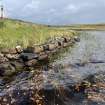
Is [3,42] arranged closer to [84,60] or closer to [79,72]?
[84,60]

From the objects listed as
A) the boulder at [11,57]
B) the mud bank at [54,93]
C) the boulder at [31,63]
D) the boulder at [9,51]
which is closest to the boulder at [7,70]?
the boulder at [31,63]

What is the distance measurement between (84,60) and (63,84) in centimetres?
1463

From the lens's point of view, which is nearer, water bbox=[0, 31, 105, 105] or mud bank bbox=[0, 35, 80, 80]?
water bbox=[0, 31, 105, 105]

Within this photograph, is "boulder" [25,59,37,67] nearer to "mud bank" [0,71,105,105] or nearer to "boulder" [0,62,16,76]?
"boulder" [0,62,16,76]

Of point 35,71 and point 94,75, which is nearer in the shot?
point 94,75

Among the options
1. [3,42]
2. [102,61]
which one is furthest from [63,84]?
[3,42]

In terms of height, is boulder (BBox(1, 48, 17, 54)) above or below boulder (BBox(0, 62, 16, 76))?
above

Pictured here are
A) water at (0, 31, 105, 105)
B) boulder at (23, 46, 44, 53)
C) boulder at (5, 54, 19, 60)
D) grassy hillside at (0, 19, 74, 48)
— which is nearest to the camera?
water at (0, 31, 105, 105)

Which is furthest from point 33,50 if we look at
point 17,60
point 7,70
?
point 7,70

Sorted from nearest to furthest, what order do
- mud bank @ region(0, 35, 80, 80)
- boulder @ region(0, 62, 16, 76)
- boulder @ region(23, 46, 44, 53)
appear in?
boulder @ region(0, 62, 16, 76) < mud bank @ region(0, 35, 80, 80) < boulder @ region(23, 46, 44, 53)

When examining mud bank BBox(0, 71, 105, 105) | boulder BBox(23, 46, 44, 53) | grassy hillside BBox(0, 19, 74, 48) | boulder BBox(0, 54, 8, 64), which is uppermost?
grassy hillside BBox(0, 19, 74, 48)

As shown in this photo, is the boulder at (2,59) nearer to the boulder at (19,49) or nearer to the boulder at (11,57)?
the boulder at (11,57)

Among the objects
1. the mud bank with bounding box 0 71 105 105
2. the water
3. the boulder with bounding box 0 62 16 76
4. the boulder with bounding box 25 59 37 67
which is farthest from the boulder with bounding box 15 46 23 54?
the mud bank with bounding box 0 71 105 105

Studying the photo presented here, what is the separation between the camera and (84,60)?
39.8 meters
